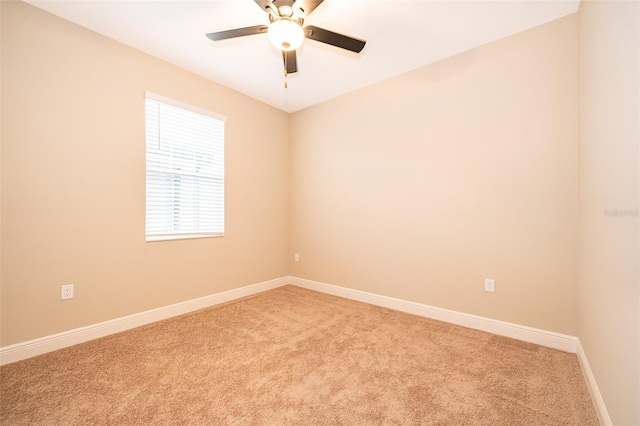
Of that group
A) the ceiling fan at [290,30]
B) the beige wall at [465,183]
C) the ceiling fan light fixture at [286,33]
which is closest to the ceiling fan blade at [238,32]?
the ceiling fan at [290,30]

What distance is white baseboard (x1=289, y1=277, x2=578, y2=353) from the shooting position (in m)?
2.14

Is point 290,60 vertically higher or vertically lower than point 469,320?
higher

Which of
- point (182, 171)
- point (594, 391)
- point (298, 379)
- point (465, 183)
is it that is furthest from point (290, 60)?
point (594, 391)

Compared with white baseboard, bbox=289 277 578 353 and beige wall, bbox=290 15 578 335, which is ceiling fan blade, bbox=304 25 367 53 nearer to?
beige wall, bbox=290 15 578 335

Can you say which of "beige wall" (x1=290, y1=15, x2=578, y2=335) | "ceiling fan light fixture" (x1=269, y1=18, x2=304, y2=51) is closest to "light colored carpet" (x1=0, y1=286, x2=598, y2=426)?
"beige wall" (x1=290, y1=15, x2=578, y2=335)

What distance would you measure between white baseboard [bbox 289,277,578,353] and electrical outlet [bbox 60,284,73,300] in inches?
101

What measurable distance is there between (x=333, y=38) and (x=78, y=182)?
2.33 m

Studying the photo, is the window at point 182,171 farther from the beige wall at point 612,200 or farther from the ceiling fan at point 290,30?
the beige wall at point 612,200

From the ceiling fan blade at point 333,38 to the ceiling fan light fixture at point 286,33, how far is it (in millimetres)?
122

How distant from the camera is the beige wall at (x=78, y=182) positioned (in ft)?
A: 6.50

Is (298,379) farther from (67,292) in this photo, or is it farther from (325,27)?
(325,27)

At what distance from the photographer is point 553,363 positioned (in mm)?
1934

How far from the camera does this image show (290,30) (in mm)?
1756

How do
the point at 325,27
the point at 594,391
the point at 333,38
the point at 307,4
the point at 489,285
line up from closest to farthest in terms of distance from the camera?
the point at 594,391, the point at 307,4, the point at 333,38, the point at 325,27, the point at 489,285
